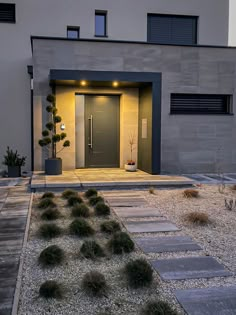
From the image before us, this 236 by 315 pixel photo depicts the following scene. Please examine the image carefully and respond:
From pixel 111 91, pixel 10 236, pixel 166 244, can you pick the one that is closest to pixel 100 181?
pixel 111 91

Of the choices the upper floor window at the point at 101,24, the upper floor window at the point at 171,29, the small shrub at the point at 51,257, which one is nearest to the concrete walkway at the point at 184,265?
the small shrub at the point at 51,257

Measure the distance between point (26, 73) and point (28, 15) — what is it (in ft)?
6.32

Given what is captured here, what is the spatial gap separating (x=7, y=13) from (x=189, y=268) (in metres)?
10.5

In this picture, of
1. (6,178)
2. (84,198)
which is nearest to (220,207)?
(84,198)

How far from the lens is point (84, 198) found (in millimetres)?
6461

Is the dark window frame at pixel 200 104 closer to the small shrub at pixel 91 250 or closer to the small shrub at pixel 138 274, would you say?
the small shrub at pixel 91 250

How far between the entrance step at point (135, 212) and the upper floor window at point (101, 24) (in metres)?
7.95

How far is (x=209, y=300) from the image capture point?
272cm

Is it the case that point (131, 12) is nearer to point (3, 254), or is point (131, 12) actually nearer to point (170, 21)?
point (170, 21)

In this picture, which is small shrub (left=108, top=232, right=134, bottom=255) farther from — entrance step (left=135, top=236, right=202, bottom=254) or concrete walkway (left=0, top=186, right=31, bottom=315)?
concrete walkway (left=0, top=186, right=31, bottom=315)

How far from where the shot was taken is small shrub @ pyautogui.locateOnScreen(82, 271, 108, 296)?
2.80 m

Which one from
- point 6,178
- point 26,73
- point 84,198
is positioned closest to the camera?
point 84,198

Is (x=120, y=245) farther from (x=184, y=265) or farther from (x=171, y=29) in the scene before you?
(x=171, y=29)

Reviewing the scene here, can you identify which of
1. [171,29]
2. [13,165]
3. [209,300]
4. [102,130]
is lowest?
[209,300]
